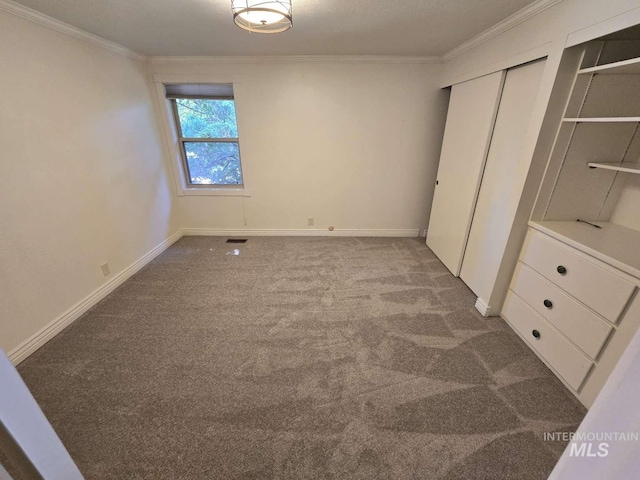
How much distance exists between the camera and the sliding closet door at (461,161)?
2.31 metres

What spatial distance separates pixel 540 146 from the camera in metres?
1.76

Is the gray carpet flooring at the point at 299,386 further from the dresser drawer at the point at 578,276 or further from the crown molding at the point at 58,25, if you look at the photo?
the crown molding at the point at 58,25

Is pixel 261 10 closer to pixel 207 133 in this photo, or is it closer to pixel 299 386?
pixel 299 386

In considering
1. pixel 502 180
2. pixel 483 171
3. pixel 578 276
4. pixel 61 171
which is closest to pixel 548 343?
pixel 578 276

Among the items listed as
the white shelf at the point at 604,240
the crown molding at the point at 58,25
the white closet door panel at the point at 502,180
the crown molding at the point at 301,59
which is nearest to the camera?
the white shelf at the point at 604,240

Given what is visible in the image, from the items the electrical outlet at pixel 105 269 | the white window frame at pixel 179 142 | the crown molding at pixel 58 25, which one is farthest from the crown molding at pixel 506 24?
the electrical outlet at pixel 105 269

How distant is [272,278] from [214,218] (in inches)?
65.7

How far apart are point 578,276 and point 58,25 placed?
406 centimetres

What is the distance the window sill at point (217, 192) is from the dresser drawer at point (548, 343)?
3.28 metres

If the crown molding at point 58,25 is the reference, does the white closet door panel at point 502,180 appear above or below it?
below

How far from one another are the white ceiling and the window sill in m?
1.60

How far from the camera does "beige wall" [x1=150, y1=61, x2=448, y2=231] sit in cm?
321

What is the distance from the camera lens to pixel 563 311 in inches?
66.1

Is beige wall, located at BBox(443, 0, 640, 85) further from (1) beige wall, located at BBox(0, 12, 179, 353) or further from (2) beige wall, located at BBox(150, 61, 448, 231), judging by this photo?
(1) beige wall, located at BBox(0, 12, 179, 353)
